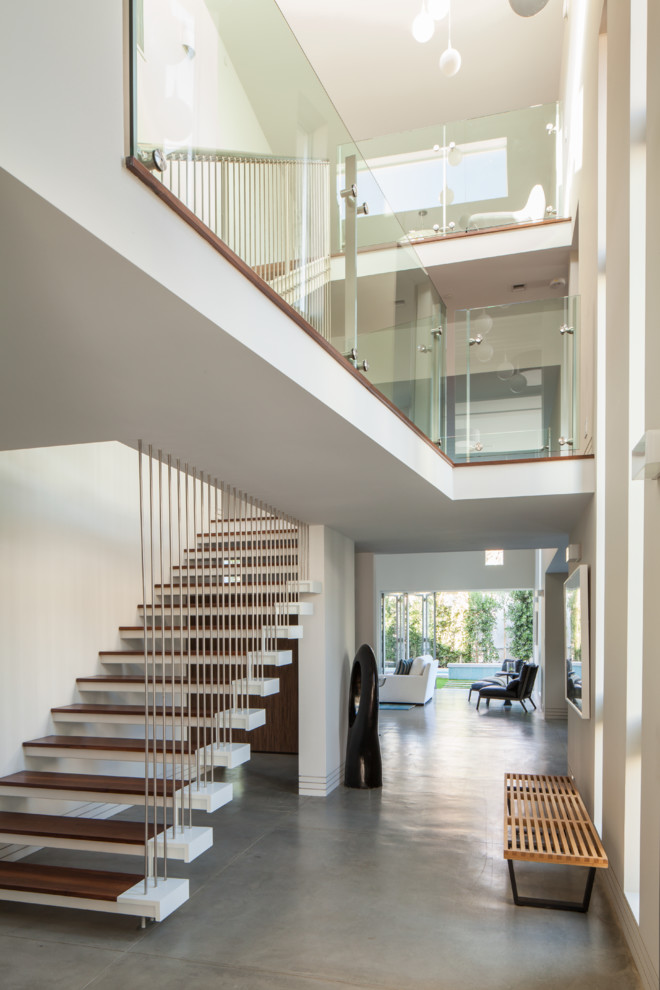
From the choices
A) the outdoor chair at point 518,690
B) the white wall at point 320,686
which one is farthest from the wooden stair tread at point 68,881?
the outdoor chair at point 518,690

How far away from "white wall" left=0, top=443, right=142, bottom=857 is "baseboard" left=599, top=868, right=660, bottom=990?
149 inches

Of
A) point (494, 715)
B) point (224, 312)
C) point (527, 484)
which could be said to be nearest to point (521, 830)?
point (527, 484)

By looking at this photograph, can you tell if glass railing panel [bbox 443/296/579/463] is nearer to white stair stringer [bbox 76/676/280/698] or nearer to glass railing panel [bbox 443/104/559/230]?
white stair stringer [bbox 76/676/280/698]

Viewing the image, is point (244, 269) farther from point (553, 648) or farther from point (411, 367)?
point (553, 648)

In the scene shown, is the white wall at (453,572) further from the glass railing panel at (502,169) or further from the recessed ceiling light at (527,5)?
the recessed ceiling light at (527,5)

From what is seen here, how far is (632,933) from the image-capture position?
144 inches

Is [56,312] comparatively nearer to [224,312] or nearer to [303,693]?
[224,312]

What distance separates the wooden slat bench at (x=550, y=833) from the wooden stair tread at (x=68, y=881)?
2100mm

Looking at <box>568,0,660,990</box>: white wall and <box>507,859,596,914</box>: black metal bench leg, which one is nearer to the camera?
<box>568,0,660,990</box>: white wall

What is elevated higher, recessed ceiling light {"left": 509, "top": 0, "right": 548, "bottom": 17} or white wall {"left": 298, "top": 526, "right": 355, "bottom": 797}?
recessed ceiling light {"left": 509, "top": 0, "right": 548, "bottom": 17}

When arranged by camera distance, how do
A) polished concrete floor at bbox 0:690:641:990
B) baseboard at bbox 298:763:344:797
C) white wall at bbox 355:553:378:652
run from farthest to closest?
white wall at bbox 355:553:378:652, baseboard at bbox 298:763:344:797, polished concrete floor at bbox 0:690:641:990

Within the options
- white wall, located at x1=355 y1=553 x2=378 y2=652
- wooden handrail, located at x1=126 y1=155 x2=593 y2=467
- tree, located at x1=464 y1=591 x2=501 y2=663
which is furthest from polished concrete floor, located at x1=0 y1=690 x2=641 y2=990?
tree, located at x1=464 y1=591 x2=501 y2=663

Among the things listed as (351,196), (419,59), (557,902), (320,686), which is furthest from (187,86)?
(419,59)

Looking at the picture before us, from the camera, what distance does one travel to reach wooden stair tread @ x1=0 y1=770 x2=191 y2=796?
14.2 feet
